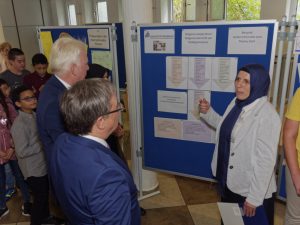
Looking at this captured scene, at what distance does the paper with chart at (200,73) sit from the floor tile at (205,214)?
1254mm

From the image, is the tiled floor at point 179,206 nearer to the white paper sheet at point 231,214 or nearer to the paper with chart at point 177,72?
the white paper sheet at point 231,214

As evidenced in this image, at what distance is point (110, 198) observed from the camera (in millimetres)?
901

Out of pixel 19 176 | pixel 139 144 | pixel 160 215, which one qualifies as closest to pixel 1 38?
pixel 19 176

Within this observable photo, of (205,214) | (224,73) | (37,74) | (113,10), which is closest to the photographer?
(224,73)

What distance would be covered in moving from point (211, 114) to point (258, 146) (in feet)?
1.65

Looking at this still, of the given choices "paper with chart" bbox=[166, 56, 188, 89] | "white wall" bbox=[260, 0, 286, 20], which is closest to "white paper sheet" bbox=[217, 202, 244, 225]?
"paper with chart" bbox=[166, 56, 188, 89]

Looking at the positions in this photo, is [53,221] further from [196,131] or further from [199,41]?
[199,41]

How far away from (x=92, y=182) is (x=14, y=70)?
8.98ft

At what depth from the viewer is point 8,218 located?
2.63 metres

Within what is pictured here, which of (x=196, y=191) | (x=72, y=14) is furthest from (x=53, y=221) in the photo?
(x=72, y=14)

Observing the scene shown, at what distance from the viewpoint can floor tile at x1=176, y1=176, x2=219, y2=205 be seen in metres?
2.77

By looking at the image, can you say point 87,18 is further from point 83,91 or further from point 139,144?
point 83,91

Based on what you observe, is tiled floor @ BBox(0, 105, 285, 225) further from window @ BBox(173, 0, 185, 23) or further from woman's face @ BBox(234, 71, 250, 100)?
window @ BBox(173, 0, 185, 23)

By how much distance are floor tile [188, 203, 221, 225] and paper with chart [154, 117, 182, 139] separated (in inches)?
31.8
